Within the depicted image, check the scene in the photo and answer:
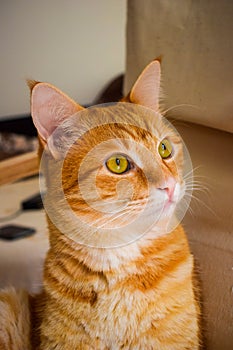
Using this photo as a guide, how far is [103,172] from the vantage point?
564mm

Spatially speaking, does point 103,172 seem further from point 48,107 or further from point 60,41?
point 60,41

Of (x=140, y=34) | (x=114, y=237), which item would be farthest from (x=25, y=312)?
(x=140, y=34)

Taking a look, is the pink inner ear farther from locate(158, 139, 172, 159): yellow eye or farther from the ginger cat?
locate(158, 139, 172, 159): yellow eye

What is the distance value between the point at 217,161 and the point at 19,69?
0.59 metres

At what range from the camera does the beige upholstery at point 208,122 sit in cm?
64

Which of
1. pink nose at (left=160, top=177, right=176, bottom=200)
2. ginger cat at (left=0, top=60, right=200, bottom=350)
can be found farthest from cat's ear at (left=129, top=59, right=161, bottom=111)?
pink nose at (left=160, top=177, right=176, bottom=200)

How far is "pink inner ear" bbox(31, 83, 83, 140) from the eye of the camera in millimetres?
539

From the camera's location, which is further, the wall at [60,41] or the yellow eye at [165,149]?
the wall at [60,41]

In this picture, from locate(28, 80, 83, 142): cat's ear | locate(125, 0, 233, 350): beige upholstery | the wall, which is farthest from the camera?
the wall

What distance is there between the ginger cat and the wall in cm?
43

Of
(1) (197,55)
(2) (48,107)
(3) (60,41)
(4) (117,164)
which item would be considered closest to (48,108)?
(2) (48,107)

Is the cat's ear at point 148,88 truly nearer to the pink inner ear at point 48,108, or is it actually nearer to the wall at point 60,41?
the pink inner ear at point 48,108

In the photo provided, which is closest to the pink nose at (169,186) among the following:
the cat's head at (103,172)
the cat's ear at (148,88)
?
the cat's head at (103,172)

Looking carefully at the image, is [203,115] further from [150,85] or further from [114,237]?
[114,237]
